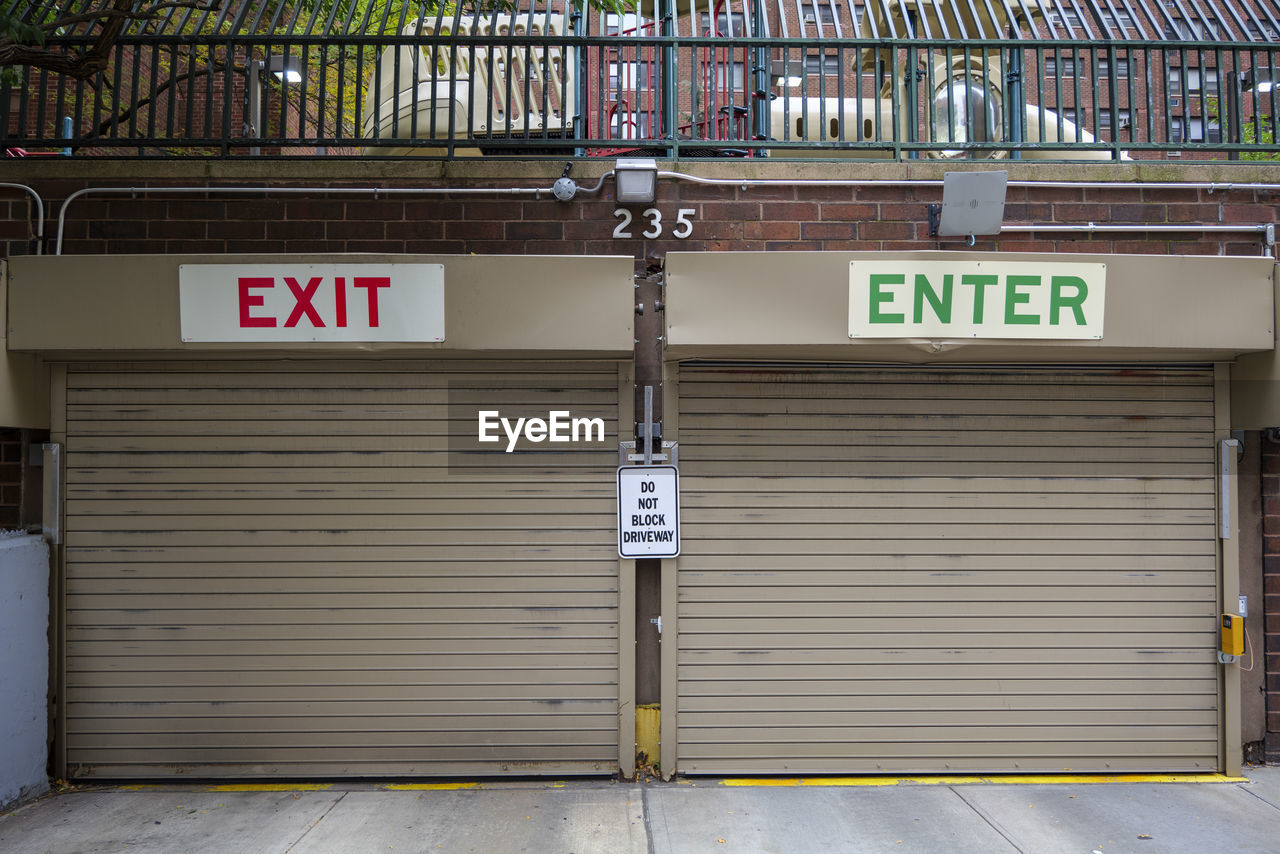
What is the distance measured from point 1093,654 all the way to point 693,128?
14.1ft

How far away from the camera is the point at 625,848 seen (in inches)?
187

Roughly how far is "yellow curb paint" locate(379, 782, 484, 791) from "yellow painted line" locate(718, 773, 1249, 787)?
158cm

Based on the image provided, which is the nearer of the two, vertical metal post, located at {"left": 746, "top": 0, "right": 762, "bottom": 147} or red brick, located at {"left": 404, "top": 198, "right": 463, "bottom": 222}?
red brick, located at {"left": 404, "top": 198, "right": 463, "bottom": 222}

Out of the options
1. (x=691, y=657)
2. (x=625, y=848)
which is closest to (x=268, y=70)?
(x=691, y=657)

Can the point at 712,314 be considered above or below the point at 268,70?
below

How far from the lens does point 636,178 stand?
5711 millimetres

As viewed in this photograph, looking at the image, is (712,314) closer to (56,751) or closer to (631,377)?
(631,377)

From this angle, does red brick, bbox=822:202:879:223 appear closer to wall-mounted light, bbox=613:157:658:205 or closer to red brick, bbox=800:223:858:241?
red brick, bbox=800:223:858:241

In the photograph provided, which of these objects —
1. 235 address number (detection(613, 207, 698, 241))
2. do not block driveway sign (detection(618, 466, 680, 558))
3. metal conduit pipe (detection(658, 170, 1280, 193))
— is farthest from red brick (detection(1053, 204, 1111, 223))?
do not block driveway sign (detection(618, 466, 680, 558))

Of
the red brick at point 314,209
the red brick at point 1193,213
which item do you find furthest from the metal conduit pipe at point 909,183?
the red brick at point 314,209

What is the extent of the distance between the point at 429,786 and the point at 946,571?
355 centimetres

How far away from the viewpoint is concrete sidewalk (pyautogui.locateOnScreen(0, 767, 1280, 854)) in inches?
189

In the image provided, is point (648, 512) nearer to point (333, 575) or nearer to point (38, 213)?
point (333, 575)

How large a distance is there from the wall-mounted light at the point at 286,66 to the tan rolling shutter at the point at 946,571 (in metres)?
3.42
